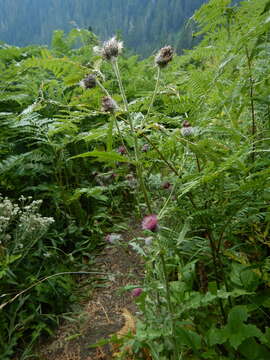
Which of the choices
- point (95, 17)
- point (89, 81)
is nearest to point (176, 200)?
point (89, 81)

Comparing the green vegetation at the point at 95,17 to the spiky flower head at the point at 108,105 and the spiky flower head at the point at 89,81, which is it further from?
the spiky flower head at the point at 108,105

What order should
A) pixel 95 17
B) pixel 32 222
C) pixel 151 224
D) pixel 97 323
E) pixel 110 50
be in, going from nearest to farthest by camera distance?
pixel 151 224 < pixel 110 50 < pixel 97 323 < pixel 32 222 < pixel 95 17

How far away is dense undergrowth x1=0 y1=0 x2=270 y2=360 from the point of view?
0.84m

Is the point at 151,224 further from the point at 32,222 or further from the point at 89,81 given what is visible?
the point at 32,222

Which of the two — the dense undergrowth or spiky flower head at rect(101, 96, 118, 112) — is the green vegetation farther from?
spiky flower head at rect(101, 96, 118, 112)

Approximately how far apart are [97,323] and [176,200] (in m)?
1.03

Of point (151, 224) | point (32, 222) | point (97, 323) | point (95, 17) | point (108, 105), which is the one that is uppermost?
point (95, 17)

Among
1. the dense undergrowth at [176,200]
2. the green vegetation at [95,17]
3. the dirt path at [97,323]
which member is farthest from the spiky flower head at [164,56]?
the green vegetation at [95,17]

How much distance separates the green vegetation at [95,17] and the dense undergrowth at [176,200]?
79420mm

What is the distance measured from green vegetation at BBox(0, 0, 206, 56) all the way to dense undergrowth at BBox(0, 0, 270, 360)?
79.4 m

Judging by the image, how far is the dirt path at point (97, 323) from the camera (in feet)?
4.62

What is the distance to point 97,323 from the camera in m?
1.59

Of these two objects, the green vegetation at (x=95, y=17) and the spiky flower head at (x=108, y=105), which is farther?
the green vegetation at (x=95, y=17)

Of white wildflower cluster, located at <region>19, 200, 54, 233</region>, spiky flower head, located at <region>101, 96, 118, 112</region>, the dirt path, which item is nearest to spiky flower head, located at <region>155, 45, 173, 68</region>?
spiky flower head, located at <region>101, 96, 118, 112</region>
